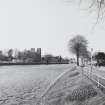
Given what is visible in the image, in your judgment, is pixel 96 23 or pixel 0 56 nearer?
pixel 96 23

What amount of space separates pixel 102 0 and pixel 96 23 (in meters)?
0.73

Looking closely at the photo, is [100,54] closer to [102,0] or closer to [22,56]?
[102,0]

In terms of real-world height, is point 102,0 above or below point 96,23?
above

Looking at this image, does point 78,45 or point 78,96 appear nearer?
point 78,96

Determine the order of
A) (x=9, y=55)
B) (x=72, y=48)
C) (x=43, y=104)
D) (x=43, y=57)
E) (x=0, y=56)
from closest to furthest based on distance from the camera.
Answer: (x=43, y=104), (x=72, y=48), (x=0, y=56), (x=9, y=55), (x=43, y=57)

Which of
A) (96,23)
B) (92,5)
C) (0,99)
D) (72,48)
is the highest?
(72,48)

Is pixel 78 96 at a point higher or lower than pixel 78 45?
lower

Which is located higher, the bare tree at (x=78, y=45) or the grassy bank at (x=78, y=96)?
the bare tree at (x=78, y=45)

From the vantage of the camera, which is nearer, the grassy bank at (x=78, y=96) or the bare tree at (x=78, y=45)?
the grassy bank at (x=78, y=96)

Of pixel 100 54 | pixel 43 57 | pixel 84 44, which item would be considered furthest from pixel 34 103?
pixel 43 57

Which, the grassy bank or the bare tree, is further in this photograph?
the bare tree

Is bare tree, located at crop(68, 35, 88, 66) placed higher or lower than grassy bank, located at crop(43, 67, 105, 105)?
higher

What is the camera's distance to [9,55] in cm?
11525

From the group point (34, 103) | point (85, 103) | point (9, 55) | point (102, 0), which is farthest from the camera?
point (9, 55)
